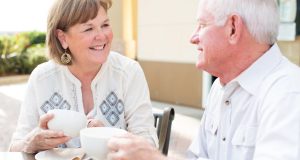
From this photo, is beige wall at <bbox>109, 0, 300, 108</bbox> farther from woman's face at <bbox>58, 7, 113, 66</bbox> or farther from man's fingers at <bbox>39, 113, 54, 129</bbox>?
man's fingers at <bbox>39, 113, 54, 129</bbox>

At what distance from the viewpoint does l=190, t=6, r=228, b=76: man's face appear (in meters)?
1.16

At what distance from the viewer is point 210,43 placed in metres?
1.17

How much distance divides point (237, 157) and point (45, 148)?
662 mm

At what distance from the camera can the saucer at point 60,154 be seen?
132 centimetres

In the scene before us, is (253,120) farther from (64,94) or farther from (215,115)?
(64,94)

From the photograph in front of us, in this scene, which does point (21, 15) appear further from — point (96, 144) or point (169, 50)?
point (96, 144)

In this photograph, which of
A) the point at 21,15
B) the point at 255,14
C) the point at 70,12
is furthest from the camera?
the point at 21,15

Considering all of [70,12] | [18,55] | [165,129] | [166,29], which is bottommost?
[18,55]

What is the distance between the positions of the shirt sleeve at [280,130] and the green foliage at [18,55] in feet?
28.5

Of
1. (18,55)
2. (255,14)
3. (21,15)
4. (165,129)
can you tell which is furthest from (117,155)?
(21,15)

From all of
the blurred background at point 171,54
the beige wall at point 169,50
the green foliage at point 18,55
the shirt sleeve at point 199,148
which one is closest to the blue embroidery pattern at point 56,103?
the shirt sleeve at point 199,148

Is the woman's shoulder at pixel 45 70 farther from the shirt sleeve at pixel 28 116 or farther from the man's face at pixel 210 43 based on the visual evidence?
the man's face at pixel 210 43

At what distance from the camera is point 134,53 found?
30.3ft

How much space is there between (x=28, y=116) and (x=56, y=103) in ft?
0.43
